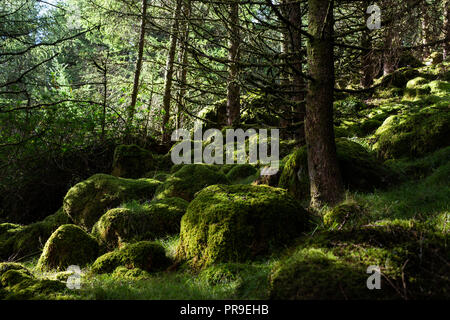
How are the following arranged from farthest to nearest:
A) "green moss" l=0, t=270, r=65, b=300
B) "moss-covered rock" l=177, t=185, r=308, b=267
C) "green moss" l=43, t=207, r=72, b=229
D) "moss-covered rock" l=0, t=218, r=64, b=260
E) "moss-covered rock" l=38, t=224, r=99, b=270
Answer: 1. "green moss" l=43, t=207, r=72, b=229
2. "moss-covered rock" l=0, t=218, r=64, b=260
3. "moss-covered rock" l=38, t=224, r=99, b=270
4. "moss-covered rock" l=177, t=185, r=308, b=267
5. "green moss" l=0, t=270, r=65, b=300

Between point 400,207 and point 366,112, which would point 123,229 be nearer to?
point 400,207

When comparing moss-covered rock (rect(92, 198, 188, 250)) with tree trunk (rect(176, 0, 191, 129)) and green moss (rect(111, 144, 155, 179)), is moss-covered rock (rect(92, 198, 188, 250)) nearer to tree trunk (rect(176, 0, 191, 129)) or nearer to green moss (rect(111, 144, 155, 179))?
tree trunk (rect(176, 0, 191, 129))

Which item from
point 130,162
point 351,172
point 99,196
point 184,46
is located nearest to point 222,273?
point 351,172

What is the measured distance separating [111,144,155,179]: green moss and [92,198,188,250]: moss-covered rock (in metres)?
5.18

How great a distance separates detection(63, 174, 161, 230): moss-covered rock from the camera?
784 cm

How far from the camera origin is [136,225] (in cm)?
607

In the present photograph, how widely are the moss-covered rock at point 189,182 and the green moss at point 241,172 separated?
1154mm

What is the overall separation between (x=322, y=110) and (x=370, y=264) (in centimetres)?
278

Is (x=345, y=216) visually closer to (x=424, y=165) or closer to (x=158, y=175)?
(x=424, y=165)

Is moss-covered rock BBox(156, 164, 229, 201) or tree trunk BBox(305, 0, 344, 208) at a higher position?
tree trunk BBox(305, 0, 344, 208)

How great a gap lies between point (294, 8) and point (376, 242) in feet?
22.4

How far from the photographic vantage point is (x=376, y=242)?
288cm

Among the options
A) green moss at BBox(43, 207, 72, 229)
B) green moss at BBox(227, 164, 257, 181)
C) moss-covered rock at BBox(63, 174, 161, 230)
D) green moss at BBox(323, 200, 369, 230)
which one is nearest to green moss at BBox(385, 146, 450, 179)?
green moss at BBox(323, 200, 369, 230)

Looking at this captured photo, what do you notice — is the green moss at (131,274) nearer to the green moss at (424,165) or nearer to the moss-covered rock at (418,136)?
the green moss at (424,165)
